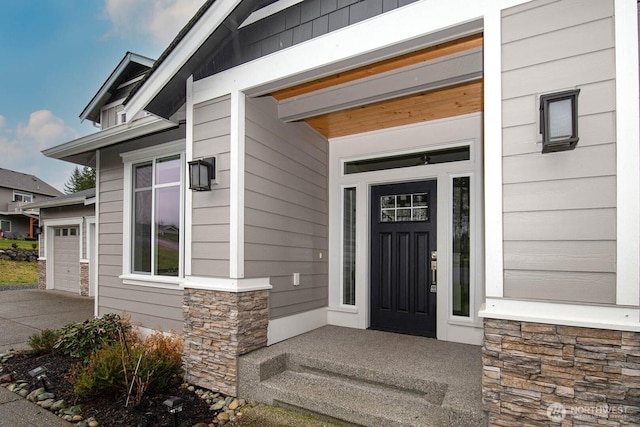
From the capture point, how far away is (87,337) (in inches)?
174

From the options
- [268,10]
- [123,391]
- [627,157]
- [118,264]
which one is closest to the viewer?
[627,157]

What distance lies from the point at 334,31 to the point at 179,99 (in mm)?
2108

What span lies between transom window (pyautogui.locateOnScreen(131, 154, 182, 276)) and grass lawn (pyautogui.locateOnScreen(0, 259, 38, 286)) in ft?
34.4

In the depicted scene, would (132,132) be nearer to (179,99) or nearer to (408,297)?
(179,99)

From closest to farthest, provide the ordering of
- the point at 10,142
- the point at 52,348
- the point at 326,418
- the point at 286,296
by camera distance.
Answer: the point at 326,418 < the point at 286,296 < the point at 52,348 < the point at 10,142

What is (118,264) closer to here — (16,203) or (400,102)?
(400,102)

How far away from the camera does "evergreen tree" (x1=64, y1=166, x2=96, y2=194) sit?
29652 millimetres

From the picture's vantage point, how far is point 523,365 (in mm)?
2229

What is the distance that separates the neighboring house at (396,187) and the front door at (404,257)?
0.02 m

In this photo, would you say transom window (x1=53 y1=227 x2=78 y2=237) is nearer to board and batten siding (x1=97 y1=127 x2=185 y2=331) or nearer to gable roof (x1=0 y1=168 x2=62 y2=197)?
board and batten siding (x1=97 y1=127 x2=185 y2=331)

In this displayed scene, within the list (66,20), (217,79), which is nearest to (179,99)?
(217,79)

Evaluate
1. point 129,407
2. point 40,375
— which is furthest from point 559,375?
point 40,375

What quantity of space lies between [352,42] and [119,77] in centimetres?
736

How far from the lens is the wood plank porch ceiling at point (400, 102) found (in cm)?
313
